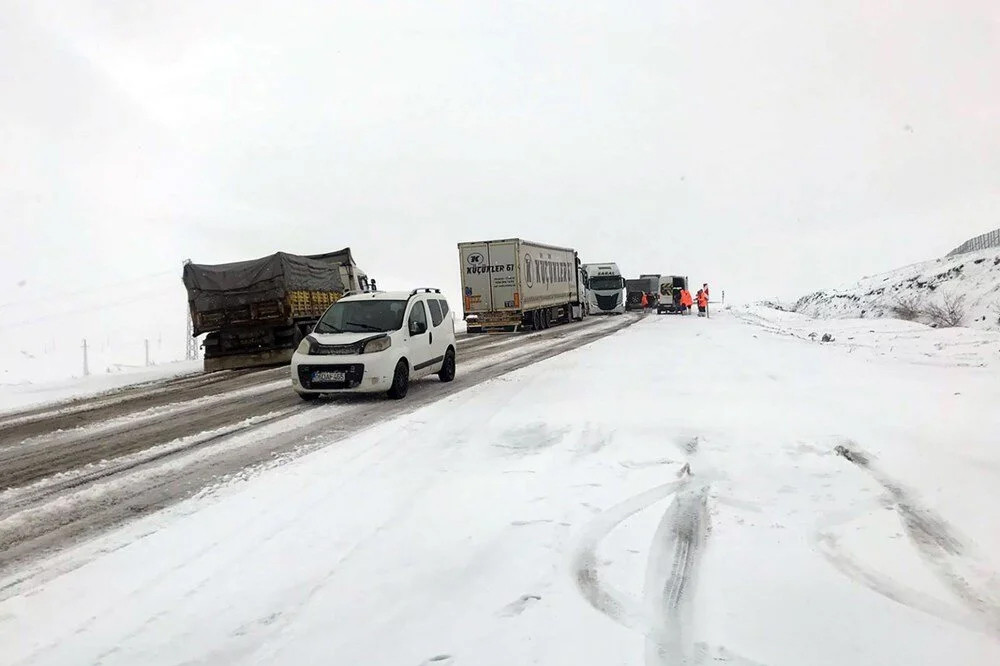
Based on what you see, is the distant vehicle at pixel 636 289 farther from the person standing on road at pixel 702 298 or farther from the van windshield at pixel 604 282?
the person standing on road at pixel 702 298

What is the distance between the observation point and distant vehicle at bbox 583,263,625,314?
4550 centimetres

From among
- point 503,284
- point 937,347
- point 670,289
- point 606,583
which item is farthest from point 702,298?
point 606,583

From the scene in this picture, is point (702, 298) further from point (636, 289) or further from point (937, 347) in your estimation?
point (937, 347)

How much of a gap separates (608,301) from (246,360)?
3122 centimetres

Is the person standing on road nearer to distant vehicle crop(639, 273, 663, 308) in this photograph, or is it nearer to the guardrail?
distant vehicle crop(639, 273, 663, 308)

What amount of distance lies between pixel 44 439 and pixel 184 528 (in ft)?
17.8

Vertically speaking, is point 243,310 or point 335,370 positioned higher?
point 243,310

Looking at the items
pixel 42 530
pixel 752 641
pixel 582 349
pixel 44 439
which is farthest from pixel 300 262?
pixel 752 641

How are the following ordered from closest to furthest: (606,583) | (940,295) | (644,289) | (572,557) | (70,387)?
(606,583)
(572,557)
(70,387)
(940,295)
(644,289)

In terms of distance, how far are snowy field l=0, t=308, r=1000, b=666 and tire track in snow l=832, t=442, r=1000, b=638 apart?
16mm

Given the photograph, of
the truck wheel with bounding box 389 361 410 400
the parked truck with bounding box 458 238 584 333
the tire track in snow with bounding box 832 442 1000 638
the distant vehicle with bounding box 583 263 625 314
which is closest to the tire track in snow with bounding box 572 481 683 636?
the tire track in snow with bounding box 832 442 1000 638

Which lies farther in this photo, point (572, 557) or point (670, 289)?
point (670, 289)

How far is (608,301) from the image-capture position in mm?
45938

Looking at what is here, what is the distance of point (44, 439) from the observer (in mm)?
8688
